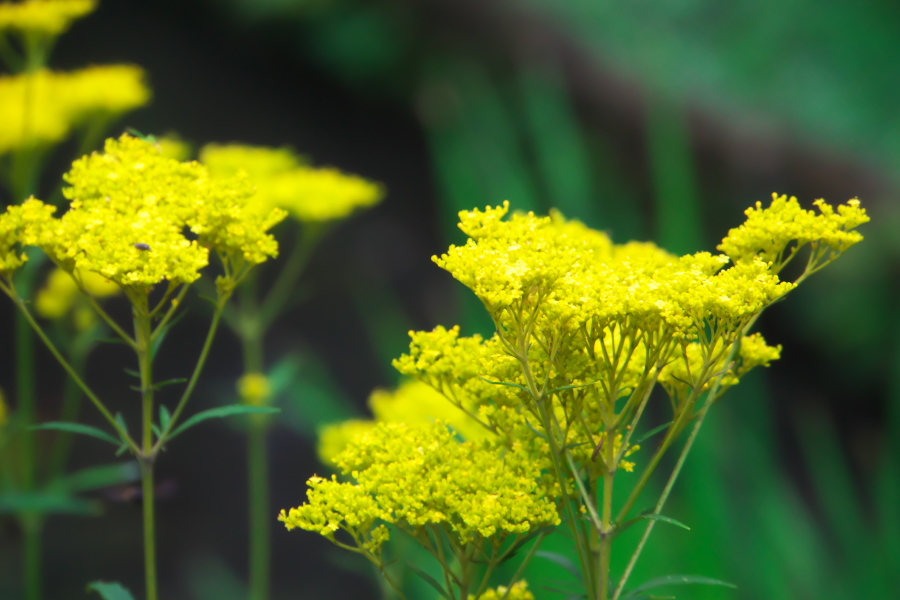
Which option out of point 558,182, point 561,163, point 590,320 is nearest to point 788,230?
point 590,320

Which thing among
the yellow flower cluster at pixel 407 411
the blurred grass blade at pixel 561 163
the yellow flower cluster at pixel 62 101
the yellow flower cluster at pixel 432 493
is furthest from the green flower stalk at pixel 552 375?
the blurred grass blade at pixel 561 163

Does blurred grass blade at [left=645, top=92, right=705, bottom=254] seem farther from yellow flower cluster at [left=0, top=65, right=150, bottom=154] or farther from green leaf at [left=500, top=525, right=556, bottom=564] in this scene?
green leaf at [left=500, top=525, right=556, bottom=564]

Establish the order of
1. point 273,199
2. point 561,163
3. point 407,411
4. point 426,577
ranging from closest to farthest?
point 426,577, point 407,411, point 273,199, point 561,163

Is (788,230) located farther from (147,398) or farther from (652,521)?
(147,398)

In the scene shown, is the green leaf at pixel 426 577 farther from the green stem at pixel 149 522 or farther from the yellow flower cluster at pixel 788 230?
the yellow flower cluster at pixel 788 230

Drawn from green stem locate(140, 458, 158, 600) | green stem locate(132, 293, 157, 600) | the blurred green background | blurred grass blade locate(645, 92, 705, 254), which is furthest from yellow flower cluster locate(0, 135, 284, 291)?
blurred grass blade locate(645, 92, 705, 254)

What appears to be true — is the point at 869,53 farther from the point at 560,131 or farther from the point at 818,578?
the point at 818,578
